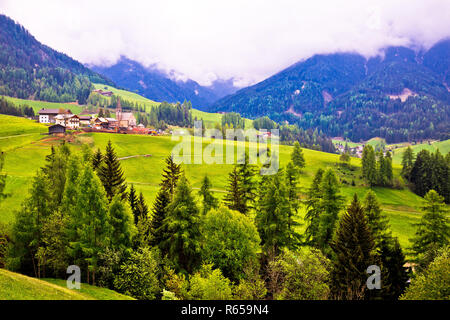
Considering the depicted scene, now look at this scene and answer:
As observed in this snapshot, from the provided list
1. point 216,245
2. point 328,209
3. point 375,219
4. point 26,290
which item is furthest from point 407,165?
point 26,290

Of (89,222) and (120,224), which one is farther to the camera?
(120,224)

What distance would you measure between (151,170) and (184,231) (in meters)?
73.5

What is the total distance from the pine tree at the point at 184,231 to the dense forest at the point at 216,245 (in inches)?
5.5

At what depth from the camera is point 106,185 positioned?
1913 inches

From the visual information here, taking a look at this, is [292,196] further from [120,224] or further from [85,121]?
[85,121]

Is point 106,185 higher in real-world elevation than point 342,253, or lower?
higher

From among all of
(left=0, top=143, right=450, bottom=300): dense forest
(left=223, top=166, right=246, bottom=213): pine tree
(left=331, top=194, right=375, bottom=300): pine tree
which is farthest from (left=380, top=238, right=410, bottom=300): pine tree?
(left=223, top=166, right=246, bottom=213): pine tree

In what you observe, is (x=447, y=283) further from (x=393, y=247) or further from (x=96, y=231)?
(x=96, y=231)

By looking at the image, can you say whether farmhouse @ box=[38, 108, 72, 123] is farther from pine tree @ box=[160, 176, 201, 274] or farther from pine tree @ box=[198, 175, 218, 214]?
pine tree @ box=[160, 176, 201, 274]

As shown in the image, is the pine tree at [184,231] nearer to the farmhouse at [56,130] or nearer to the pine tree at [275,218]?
the pine tree at [275,218]

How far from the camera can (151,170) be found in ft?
354

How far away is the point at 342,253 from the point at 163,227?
79.3ft
